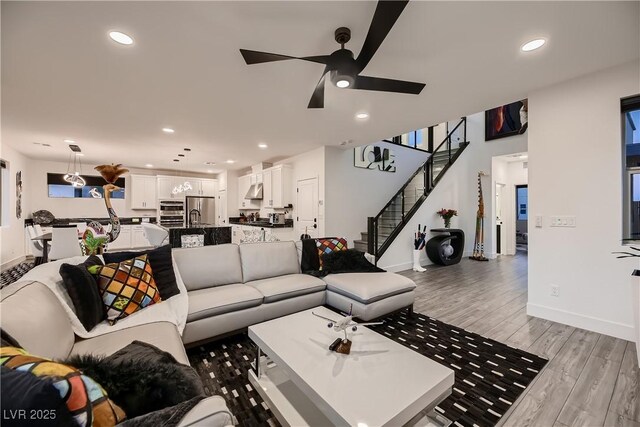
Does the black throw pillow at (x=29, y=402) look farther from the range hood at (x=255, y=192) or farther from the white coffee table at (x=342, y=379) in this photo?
the range hood at (x=255, y=192)

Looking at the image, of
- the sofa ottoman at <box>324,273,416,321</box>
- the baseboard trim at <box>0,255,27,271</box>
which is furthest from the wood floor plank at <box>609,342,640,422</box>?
the baseboard trim at <box>0,255,27,271</box>

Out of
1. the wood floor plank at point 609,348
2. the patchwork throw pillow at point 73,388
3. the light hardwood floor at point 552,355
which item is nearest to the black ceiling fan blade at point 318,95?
the patchwork throw pillow at point 73,388

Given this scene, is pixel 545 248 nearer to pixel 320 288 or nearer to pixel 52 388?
pixel 320 288

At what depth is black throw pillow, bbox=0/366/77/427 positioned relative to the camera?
62 cm

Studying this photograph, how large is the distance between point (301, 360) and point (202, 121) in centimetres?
380

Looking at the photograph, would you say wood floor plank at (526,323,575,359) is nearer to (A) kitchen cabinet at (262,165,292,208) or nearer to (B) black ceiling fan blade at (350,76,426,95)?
(B) black ceiling fan blade at (350,76,426,95)

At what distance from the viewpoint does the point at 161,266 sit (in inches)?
96.0

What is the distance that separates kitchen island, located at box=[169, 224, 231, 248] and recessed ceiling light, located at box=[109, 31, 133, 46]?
335cm

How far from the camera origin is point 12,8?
1.78m

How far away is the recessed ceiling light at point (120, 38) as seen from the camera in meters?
2.06

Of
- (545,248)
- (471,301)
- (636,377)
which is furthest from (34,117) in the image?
(636,377)

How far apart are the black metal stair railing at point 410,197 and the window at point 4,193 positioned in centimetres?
731

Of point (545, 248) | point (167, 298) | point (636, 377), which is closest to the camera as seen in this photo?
point (636, 377)

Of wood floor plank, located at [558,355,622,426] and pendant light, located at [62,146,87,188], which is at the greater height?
pendant light, located at [62,146,87,188]
